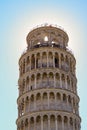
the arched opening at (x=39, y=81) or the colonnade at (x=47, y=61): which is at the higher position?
the colonnade at (x=47, y=61)

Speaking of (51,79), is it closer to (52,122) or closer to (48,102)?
(48,102)

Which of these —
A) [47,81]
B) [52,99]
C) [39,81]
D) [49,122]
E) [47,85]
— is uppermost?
[39,81]

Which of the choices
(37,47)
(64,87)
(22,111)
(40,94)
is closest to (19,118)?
(22,111)

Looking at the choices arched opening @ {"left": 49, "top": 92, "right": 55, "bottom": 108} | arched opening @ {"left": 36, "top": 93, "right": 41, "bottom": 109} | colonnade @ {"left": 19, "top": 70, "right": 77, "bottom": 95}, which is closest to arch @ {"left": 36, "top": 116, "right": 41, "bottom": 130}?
arched opening @ {"left": 36, "top": 93, "right": 41, "bottom": 109}

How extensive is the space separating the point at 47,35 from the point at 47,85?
28.1ft

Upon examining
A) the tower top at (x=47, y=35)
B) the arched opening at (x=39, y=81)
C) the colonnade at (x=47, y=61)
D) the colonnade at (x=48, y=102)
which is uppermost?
the tower top at (x=47, y=35)

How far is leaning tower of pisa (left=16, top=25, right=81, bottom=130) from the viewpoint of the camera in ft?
132

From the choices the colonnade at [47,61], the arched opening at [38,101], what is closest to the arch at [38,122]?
the arched opening at [38,101]

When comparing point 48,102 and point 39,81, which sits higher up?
point 39,81

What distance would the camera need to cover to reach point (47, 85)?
138 feet

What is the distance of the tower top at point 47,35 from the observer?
47.3m

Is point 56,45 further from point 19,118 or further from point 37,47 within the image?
point 19,118

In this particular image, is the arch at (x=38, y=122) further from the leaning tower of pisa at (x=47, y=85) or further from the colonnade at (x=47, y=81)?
the colonnade at (x=47, y=81)

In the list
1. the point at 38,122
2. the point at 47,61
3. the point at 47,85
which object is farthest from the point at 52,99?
the point at 47,61
